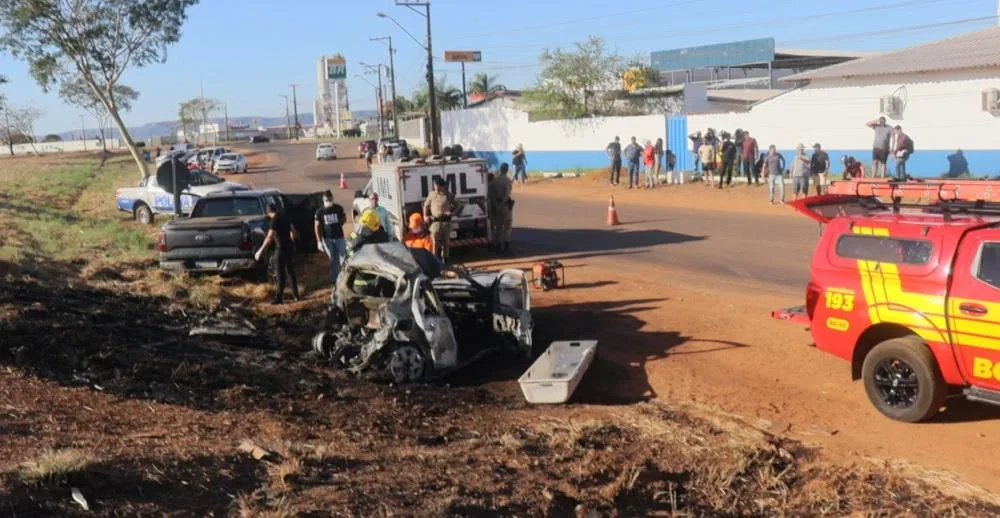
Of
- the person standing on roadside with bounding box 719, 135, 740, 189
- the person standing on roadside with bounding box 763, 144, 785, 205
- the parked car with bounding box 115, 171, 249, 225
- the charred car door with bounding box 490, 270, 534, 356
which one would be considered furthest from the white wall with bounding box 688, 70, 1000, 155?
the charred car door with bounding box 490, 270, 534, 356

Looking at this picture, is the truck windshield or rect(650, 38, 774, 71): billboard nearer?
the truck windshield

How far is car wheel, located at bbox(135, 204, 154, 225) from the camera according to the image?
28266 millimetres

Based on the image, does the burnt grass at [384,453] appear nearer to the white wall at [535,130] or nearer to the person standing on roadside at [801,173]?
the person standing on roadside at [801,173]

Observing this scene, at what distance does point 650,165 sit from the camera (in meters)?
33.3

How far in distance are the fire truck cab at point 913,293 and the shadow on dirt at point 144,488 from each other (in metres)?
5.25

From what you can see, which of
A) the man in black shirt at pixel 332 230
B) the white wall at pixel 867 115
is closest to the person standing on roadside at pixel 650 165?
the white wall at pixel 867 115

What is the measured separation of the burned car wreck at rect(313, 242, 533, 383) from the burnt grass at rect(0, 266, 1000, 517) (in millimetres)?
281

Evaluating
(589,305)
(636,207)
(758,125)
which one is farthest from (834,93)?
(589,305)

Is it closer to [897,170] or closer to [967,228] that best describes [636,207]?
[897,170]

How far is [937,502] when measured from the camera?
6.59 meters

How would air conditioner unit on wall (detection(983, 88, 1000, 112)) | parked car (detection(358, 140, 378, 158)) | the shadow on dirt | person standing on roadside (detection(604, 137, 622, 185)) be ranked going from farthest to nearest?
parked car (detection(358, 140, 378, 158)) → person standing on roadside (detection(604, 137, 622, 185)) → air conditioner unit on wall (detection(983, 88, 1000, 112)) → the shadow on dirt

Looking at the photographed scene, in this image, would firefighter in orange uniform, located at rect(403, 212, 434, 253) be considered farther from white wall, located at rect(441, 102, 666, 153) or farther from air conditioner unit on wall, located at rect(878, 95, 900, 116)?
white wall, located at rect(441, 102, 666, 153)

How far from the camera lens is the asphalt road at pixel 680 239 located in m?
16.5

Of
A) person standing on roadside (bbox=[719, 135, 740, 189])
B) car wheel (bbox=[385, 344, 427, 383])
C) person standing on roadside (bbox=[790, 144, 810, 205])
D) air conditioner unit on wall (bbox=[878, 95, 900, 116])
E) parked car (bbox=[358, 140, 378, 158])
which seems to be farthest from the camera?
parked car (bbox=[358, 140, 378, 158])
